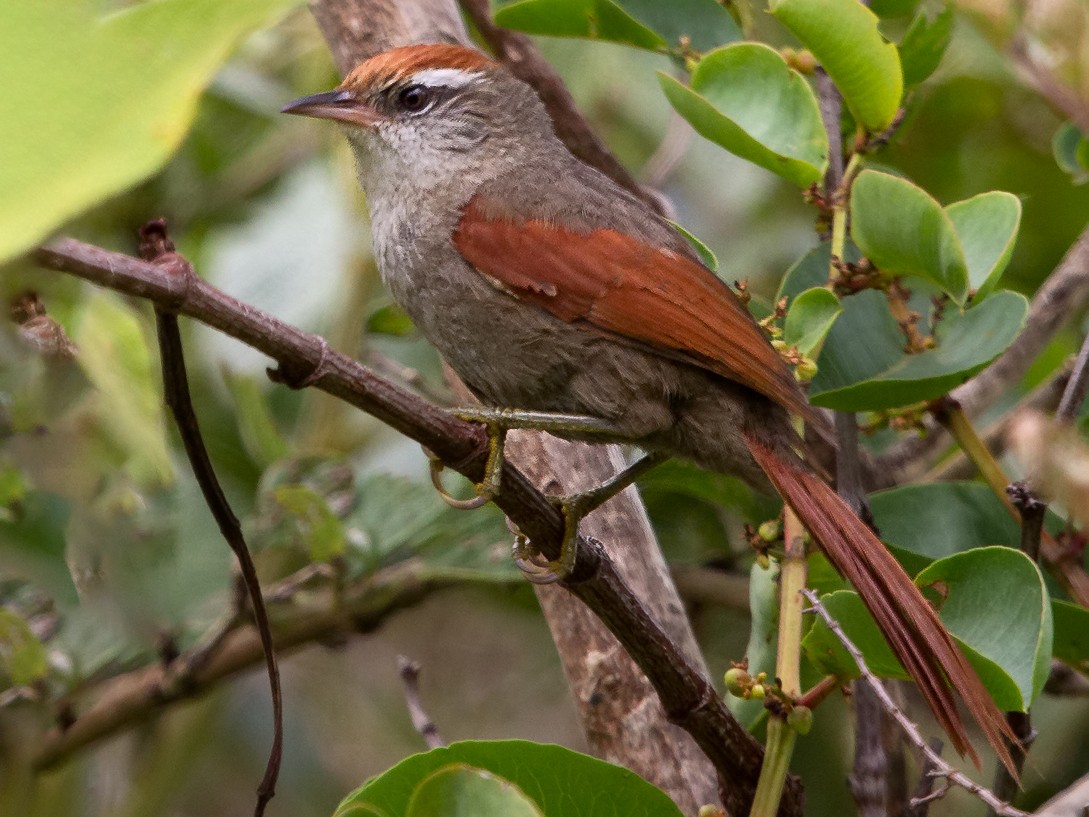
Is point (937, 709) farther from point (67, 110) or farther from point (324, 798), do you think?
point (324, 798)

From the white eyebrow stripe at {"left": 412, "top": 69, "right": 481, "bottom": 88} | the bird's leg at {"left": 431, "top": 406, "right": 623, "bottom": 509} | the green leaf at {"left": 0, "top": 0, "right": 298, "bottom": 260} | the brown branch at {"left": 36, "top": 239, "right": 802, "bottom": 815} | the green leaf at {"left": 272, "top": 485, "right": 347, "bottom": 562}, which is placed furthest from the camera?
the white eyebrow stripe at {"left": 412, "top": 69, "right": 481, "bottom": 88}

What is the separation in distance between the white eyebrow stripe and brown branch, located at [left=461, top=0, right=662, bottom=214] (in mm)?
460

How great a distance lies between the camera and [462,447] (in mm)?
2016

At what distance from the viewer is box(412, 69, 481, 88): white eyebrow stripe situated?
3055mm

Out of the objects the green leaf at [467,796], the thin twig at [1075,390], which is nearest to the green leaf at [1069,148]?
the thin twig at [1075,390]

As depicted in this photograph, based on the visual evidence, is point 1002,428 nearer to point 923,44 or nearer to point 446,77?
point 923,44

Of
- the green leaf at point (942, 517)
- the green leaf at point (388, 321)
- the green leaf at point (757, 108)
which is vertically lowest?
the green leaf at point (388, 321)

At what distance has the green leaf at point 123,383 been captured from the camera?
196 cm

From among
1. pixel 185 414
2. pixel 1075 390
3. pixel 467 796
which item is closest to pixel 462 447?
pixel 185 414

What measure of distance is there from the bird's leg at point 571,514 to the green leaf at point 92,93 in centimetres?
136

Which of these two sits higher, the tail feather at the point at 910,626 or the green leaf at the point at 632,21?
the green leaf at the point at 632,21

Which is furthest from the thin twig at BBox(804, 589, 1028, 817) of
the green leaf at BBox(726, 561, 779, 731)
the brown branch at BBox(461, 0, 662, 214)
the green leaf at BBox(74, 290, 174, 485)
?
the brown branch at BBox(461, 0, 662, 214)

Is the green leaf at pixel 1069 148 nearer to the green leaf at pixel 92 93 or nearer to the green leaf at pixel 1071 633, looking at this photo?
the green leaf at pixel 1071 633

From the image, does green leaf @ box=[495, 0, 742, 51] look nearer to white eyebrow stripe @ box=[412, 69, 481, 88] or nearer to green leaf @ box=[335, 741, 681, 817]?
white eyebrow stripe @ box=[412, 69, 481, 88]
